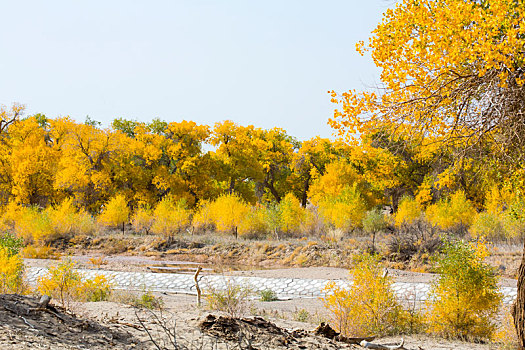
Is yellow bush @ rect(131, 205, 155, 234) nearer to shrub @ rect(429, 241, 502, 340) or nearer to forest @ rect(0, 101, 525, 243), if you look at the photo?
forest @ rect(0, 101, 525, 243)

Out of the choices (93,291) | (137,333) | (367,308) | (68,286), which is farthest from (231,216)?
(137,333)

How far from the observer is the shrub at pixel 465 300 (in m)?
6.97

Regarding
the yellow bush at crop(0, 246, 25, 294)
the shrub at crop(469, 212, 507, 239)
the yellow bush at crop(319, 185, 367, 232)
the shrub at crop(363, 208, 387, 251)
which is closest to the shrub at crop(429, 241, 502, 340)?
the yellow bush at crop(0, 246, 25, 294)

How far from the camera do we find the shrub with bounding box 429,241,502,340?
6973 millimetres

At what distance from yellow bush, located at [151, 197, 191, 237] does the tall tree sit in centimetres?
1750

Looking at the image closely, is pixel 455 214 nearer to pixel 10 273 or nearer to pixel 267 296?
pixel 267 296

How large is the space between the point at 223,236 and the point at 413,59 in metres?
18.1

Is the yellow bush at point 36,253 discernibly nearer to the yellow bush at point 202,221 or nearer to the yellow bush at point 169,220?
the yellow bush at point 169,220

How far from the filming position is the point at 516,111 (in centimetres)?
589

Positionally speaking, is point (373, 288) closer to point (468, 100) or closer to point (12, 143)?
point (468, 100)

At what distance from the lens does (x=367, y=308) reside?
6.96 meters

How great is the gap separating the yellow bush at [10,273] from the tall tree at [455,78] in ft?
20.4

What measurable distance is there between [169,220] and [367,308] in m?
17.2

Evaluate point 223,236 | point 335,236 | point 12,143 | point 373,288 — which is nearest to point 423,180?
point 335,236
